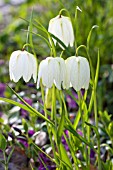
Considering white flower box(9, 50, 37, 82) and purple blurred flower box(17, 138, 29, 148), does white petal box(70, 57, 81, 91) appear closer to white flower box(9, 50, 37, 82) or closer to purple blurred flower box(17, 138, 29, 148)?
white flower box(9, 50, 37, 82)

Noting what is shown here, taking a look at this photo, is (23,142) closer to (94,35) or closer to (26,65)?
(26,65)

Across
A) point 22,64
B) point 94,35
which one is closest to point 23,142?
point 22,64

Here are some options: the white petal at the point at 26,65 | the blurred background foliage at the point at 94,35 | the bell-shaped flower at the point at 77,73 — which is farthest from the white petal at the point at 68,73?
the blurred background foliage at the point at 94,35

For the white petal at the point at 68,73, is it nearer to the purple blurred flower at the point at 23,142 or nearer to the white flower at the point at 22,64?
the white flower at the point at 22,64

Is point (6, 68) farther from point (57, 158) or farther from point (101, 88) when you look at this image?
point (57, 158)

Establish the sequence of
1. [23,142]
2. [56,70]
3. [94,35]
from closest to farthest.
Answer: [56,70], [23,142], [94,35]

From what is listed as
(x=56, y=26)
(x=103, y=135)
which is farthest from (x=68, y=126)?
(x=103, y=135)

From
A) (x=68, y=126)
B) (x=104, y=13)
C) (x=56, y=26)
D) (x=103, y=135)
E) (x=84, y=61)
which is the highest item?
(x=104, y=13)
